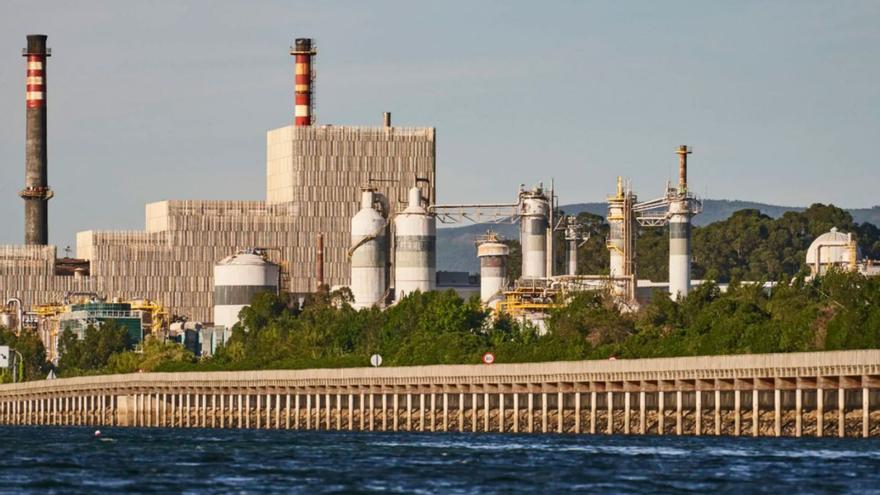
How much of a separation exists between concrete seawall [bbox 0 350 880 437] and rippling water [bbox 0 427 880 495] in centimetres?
414

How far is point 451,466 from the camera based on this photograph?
112 meters

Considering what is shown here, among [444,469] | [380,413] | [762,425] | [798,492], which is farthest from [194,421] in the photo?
[798,492]

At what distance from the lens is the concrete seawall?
435 feet

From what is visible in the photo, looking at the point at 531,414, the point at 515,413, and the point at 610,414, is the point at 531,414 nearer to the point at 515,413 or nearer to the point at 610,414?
the point at 515,413

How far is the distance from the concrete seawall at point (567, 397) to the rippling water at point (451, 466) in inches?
163

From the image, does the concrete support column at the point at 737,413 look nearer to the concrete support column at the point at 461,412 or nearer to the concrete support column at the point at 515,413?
the concrete support column at the point at 515,413

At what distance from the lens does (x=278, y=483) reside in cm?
10231

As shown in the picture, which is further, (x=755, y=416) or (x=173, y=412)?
(x=173, y=412)

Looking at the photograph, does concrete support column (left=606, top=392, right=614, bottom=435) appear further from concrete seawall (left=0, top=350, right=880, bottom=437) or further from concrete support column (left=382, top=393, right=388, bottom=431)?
concrete support column (left=382, top=393, right=388, bottom=431)

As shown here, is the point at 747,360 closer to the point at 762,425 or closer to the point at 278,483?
the point at 762,425

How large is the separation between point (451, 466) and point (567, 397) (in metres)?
44.0

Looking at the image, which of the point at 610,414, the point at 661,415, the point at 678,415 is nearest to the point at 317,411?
the point at 610,414

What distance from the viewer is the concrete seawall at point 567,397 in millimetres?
132500

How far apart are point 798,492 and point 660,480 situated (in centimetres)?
725
